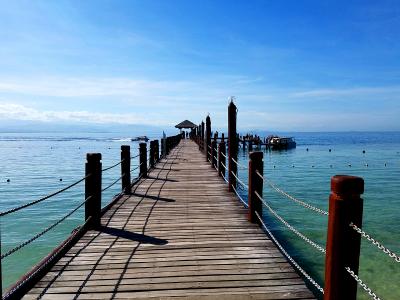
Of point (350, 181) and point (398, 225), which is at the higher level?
point (350, 181)

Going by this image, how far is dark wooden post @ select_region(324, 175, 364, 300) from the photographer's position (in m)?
2.71

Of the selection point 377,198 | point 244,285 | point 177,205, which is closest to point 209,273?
point 244,285

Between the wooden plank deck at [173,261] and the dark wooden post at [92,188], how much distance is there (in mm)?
277

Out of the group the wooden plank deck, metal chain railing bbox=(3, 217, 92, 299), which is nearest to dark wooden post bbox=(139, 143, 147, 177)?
the wooden plank deck

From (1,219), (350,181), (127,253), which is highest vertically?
(350,181)

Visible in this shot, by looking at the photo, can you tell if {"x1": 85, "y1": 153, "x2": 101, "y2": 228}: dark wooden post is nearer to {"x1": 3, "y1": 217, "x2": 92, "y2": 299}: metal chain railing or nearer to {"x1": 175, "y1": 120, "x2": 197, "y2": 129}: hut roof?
{"x1": 3, "y1": 217, "x2": 92, "y2": 299}: metal chain railing

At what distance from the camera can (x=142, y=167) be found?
44.3 feet

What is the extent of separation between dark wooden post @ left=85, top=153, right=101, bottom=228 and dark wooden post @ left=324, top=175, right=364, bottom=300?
185 inches

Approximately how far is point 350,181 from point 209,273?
2429 millimetres

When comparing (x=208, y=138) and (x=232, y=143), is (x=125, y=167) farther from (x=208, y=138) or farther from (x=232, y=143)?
(x=208, y=138)

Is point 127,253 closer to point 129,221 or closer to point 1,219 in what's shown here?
point 129,221

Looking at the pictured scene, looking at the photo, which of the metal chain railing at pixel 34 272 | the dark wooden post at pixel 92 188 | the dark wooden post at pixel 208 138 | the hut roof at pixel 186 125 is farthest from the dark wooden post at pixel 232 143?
the hut roof at pixel 186 125

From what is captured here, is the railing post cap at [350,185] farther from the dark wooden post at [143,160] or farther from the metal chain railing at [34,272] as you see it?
the dark wooden post at [143,160]

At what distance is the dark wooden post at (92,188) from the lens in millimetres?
6410
